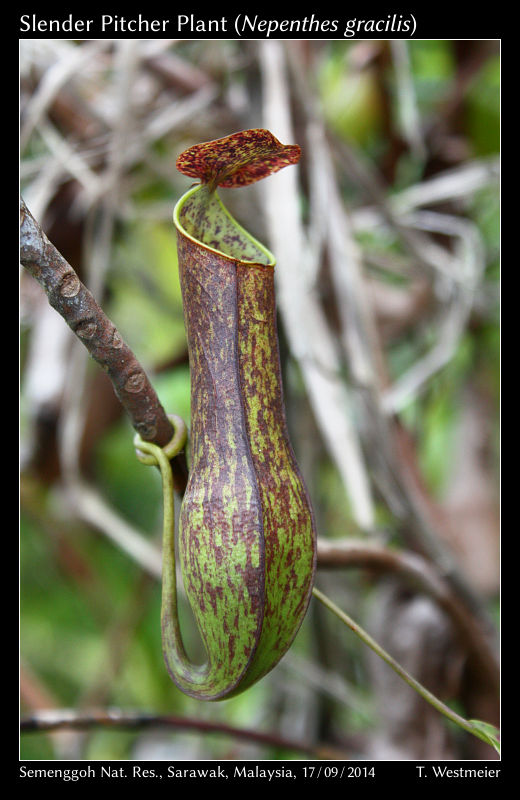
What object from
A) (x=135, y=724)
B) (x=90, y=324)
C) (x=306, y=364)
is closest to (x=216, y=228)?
(x=90, y=324)

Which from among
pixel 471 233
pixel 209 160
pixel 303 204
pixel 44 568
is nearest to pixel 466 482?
pixel 471 233

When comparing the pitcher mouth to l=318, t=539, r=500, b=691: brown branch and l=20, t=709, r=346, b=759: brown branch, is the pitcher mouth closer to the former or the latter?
l=318, t=539, r=500, b=691: brown branch

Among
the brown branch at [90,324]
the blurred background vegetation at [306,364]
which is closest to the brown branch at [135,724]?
the blurred background vegetation at [306,364]

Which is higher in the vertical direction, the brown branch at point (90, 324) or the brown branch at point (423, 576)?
the brown branch at point (90, 324)

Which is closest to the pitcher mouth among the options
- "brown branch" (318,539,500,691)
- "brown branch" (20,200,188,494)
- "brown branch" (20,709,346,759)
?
"brown branch" (20,200,188,494)

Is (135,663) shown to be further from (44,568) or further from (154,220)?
(154,220)

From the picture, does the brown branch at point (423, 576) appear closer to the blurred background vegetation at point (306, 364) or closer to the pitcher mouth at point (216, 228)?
the blurred background vegetation at point (306, 364)

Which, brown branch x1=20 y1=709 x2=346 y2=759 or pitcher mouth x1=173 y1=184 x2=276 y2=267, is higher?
pitcher mouth x1=173 y1=184 x2=276 y2=267
